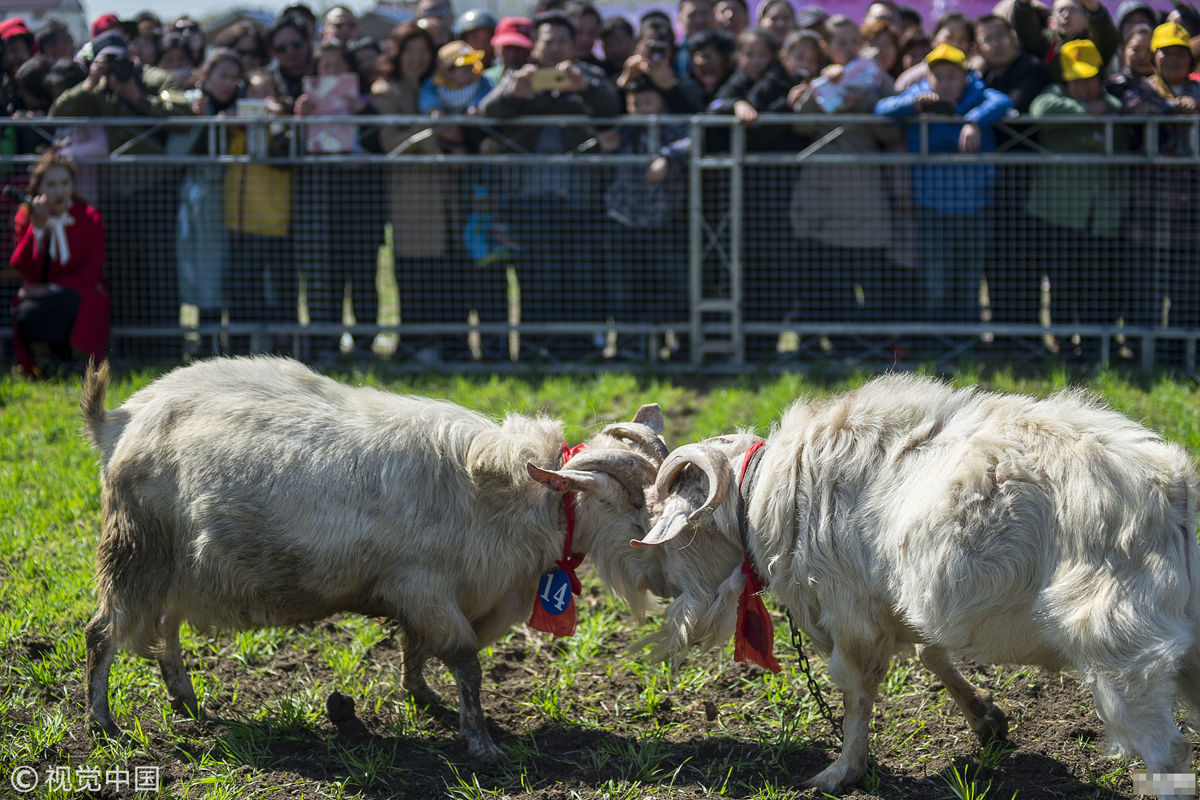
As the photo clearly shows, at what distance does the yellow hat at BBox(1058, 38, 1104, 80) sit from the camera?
7.02 meters

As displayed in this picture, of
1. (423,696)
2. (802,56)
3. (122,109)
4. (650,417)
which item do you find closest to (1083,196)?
(802,56)

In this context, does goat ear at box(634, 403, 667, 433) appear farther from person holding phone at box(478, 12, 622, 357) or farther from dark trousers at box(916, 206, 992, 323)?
dark trousers at box(916, 206, 992, 323)

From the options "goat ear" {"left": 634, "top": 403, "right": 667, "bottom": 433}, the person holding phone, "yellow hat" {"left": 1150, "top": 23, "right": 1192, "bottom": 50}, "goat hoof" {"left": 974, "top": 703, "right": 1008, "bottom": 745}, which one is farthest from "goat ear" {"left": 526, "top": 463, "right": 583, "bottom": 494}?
"yellow hat" {"left": 1150, "top": 23, "right": 1192, "bottom": 50}

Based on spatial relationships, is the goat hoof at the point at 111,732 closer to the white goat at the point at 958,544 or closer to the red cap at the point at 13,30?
the white goat at the point at 958,544

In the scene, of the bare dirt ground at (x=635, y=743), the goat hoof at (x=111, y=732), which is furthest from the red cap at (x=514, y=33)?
the goat hoof at (x=111, y=732)

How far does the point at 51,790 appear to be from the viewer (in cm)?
321

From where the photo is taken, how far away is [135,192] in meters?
7.80

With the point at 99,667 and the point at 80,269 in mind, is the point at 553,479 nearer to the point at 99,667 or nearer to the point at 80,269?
the point at 99,667

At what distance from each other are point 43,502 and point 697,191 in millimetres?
4478

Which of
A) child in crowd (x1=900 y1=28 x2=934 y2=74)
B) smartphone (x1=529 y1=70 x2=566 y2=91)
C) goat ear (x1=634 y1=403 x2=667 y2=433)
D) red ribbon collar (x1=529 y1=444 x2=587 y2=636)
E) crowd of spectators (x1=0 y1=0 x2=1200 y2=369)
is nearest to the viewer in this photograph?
red ribbon collar (x1=529 y1=444 x2=587 y2=636)

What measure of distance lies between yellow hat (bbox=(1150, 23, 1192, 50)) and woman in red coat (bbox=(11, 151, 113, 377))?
729cm

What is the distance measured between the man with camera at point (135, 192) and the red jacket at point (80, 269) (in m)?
0.23

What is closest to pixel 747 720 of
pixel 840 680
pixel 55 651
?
pixel 840 680

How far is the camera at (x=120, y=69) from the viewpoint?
25.2 ft
